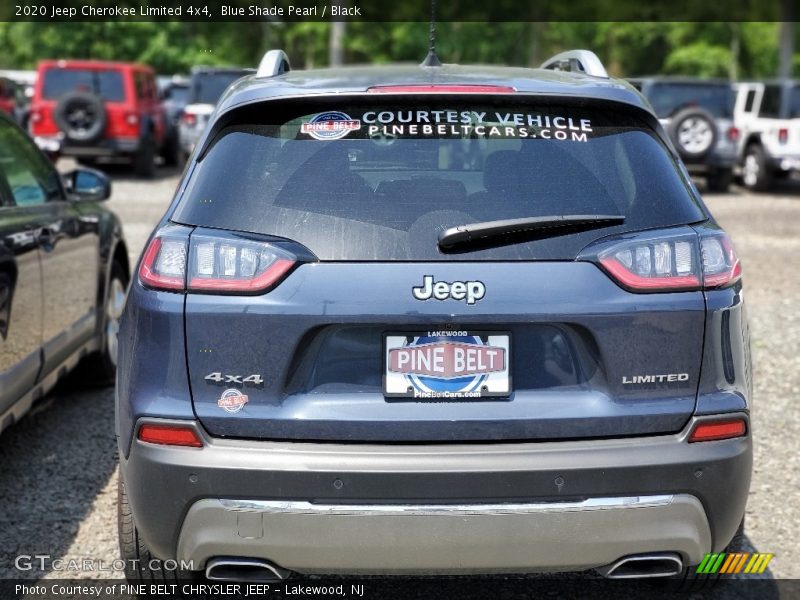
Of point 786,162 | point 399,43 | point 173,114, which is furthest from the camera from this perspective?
point 399,43

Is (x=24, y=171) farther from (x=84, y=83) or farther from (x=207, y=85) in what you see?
(x=207, y=85)

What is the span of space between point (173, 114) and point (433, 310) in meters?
22.8

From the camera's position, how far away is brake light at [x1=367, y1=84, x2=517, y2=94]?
3.20 metres

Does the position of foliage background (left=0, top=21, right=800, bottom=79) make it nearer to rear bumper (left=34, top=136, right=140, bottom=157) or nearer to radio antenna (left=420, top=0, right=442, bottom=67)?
rear bumper (left=34, top=136, right=140, bottom=157)

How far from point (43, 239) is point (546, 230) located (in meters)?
2.88

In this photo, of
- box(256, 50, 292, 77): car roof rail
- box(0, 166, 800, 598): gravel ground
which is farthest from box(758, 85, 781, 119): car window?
box(256, 50, 292, 77): car roof rail

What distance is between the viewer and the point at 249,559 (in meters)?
2.99

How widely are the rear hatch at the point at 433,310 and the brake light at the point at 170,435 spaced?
5 centimetres

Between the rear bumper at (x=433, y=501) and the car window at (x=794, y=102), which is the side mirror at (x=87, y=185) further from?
the car window at (x=794, y=102)

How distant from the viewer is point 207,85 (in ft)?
68.8

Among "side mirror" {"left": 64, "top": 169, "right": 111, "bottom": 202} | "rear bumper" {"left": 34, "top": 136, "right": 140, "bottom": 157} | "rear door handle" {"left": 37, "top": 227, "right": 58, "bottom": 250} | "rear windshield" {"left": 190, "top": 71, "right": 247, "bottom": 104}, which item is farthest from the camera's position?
"rear windshield" {"left": 190, "top": 71, "right": 247, "bottom": 104}

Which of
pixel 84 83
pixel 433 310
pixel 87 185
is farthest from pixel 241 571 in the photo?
pixel 84 83

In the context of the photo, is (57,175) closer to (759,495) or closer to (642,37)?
(759,495)

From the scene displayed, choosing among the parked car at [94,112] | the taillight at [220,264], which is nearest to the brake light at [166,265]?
the taillight at [220,264]
